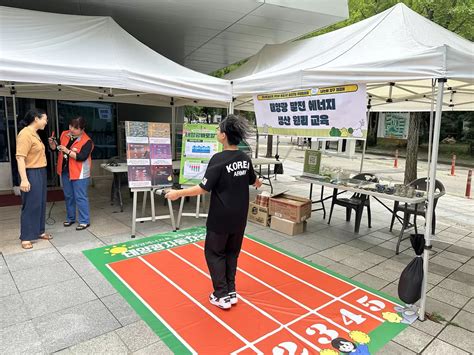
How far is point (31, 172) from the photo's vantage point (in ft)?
13.2

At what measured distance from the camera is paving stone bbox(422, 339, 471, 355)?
251 centimetres

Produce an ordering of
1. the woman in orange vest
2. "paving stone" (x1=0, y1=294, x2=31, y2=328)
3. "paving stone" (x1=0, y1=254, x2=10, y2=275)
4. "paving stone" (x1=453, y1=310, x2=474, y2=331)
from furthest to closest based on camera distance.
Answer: the woman in orange vest < "paving stone" (x1=0, y1=254, x2=10, y2=275) < "paving stone" (x1=453, y1=310, x2=474, y2=331) < "paving stone" (x1=0, y1=294, x2=31, y2=328)

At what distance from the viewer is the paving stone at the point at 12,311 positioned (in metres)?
2.68

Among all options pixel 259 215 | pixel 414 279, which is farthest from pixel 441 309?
pixel 259 215

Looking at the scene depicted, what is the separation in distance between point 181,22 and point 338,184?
4.25m

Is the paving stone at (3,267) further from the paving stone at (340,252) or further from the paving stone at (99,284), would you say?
the paving stone at (340,252)

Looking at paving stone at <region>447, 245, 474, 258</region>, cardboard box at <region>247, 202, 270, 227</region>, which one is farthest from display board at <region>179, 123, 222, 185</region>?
paving stone at <region>447, 245, 474, 258</region>

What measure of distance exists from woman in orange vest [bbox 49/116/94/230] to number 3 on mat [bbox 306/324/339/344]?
3.69 metres

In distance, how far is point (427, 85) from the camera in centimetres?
498

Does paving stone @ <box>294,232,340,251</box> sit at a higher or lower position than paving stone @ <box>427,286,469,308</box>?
higher

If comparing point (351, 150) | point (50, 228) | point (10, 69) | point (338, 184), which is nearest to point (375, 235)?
point (338, 184)

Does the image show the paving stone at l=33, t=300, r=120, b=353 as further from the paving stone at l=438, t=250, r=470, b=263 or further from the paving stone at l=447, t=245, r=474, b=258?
the paving stone at l=447, t=245, r=474, b=258

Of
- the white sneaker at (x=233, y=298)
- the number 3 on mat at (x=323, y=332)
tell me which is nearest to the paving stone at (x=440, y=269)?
the number 3 on mat at (x=323, y=332)

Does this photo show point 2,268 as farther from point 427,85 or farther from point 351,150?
point 351,150
